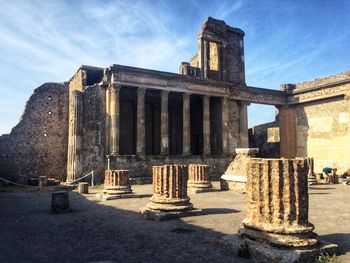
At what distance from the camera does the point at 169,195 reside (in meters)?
7.89

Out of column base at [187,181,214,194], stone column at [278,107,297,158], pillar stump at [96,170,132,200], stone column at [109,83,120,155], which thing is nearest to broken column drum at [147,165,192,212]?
pillar stump at [96,170,132,200]

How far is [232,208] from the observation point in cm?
867

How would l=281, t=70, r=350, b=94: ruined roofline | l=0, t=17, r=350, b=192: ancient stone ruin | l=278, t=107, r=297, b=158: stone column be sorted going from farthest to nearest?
l=278, t=107, r=297, b=158: stone column, l=281, t=70, r=350, b=94: ruined roofline, l=0, t=17, r=350, b=192: ancient stone ruin

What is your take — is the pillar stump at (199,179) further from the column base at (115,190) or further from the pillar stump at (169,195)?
the pillar stump at (169,195)

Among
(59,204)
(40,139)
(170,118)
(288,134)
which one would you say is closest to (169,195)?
(59,204)

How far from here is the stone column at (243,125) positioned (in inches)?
904

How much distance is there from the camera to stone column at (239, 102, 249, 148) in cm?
2297

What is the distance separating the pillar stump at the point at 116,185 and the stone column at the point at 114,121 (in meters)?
5.95

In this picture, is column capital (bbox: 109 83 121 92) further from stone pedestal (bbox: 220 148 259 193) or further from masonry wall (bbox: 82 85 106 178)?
stone pedestal (bbox: 220 148 259 193)

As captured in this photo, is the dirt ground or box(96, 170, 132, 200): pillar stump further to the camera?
box(96, 170, 132, 200): pillar stump

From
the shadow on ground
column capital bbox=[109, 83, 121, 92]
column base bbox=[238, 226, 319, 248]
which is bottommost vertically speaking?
the shadow on ground

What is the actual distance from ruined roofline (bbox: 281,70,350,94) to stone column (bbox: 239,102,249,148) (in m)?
4.68

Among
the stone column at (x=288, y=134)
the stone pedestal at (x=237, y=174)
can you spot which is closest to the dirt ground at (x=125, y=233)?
the stone pedestal at (x=237, y=174)

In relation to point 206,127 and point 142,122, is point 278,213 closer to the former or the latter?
point 142,122
